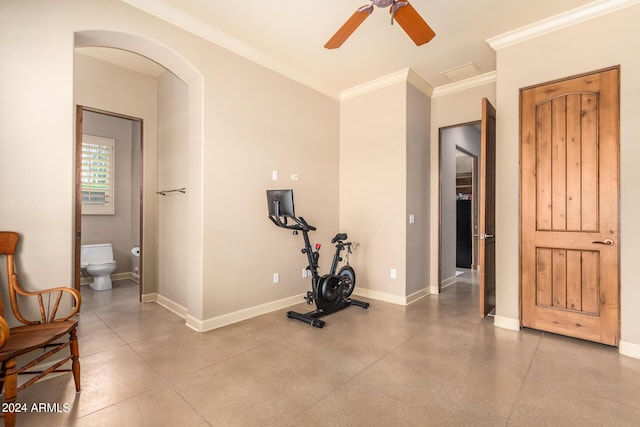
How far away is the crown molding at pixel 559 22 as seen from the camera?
2703mm

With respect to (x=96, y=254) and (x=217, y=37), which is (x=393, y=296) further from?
(x=96, y=254)

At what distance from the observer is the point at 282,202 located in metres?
3.40

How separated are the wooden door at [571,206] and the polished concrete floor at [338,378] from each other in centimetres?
31

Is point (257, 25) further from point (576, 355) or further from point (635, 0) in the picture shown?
point (576, 355)

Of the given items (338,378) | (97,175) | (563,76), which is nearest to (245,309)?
(338,378)

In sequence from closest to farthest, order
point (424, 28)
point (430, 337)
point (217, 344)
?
1. point (424, 28)
2. point (217, 344)
3. point (430, 337)

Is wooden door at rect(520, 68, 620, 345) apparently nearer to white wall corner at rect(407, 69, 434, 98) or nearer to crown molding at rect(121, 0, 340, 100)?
white wall corner at rect(407, 69, 434, 98)

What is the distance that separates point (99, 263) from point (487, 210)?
5.46 m

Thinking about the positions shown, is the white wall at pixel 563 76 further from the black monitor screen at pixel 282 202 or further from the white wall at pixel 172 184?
the white wall at pixel 172 184

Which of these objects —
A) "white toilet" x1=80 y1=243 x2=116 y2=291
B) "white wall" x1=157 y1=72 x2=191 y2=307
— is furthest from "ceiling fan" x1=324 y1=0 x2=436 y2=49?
"white toilet" x1=80 y1=243 x2=116 y2=291

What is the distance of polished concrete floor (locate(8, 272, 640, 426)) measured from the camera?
183 centimetres

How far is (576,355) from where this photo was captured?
2623mm

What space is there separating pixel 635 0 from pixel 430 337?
3433 mm

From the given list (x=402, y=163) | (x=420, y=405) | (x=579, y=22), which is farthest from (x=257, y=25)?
(x=420, y=405)
